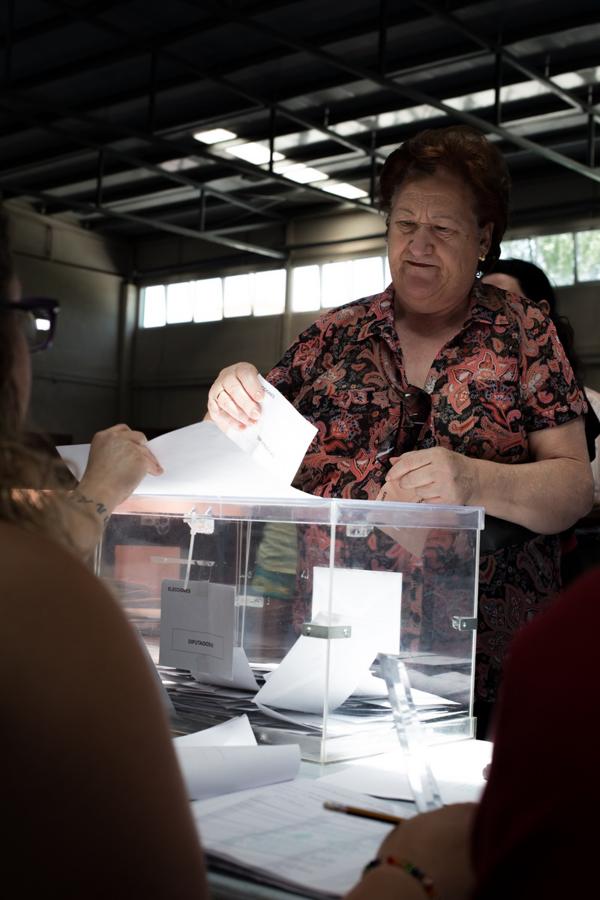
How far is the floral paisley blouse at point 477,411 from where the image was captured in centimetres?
179

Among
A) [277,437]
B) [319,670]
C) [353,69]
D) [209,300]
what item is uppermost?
[353,69]

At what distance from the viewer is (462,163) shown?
73.7 inches

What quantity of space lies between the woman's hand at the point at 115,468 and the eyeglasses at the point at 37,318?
1.76 feet

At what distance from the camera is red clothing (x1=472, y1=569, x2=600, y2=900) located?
0.54 meters

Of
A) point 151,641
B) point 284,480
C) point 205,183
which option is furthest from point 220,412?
point 205,183

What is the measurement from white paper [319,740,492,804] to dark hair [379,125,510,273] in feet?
3.24

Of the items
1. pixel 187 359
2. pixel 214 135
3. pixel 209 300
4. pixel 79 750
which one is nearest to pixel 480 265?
pixel 79 750

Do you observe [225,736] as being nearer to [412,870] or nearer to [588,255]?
[412,870]

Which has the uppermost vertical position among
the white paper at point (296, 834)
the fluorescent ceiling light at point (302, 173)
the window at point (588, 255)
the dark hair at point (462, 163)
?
the fluorescent ceiling light at point (302, 173)

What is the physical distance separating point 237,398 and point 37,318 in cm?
79

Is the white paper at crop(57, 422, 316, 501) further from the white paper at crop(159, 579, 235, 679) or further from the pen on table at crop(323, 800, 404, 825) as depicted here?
the pen on table at crop(323, 800, 404, 825)

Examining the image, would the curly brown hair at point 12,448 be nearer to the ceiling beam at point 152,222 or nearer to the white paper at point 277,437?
the white paper at point 277,437

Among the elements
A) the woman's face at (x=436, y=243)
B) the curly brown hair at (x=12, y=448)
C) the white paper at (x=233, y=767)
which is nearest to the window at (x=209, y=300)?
the woman's face at (x=436, y=243)

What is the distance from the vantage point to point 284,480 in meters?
1.48
